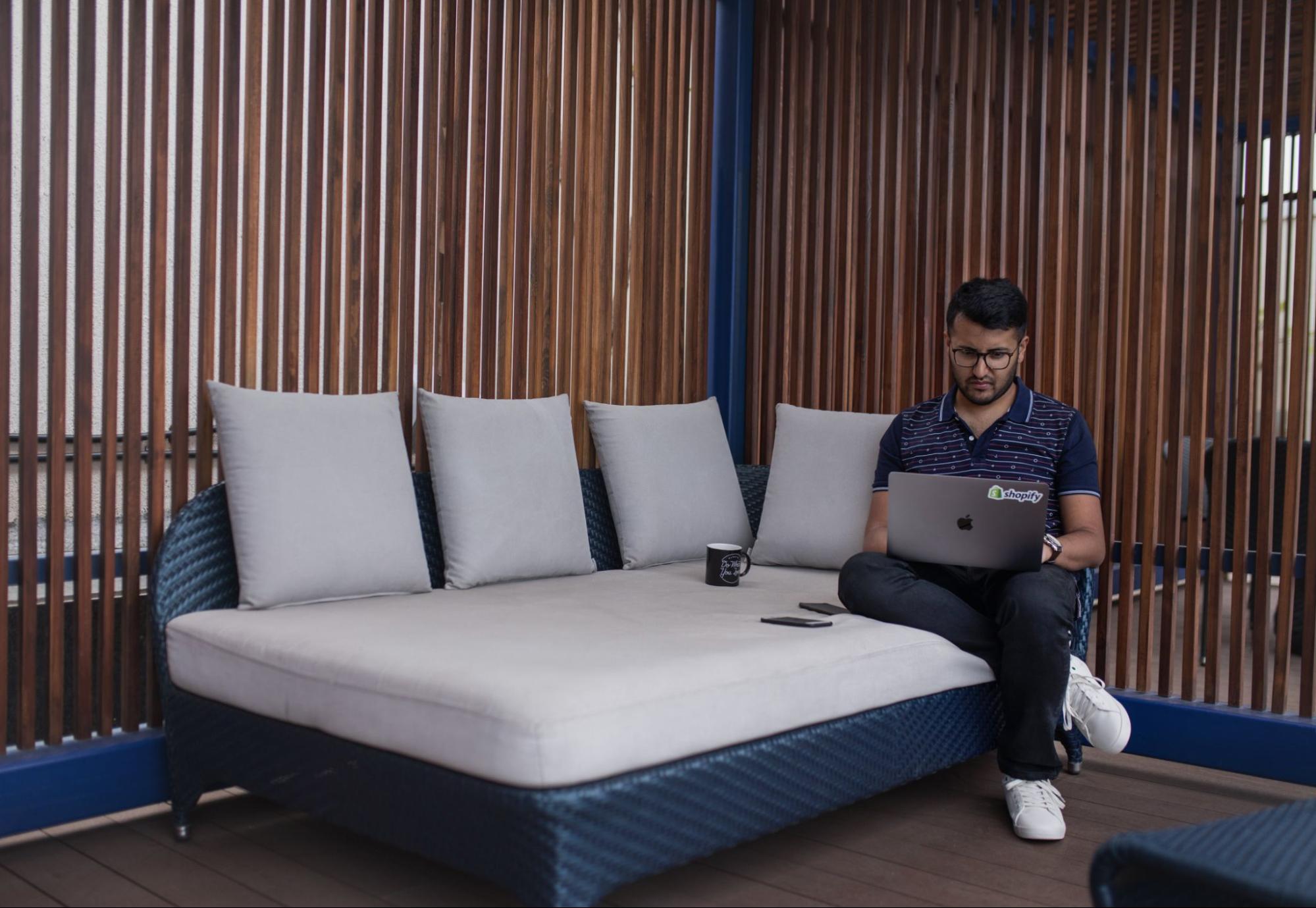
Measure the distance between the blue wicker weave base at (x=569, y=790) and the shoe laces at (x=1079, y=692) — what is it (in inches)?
10.6

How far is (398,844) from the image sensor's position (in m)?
2.17

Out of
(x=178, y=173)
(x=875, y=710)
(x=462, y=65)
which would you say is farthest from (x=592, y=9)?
(x=875, y=710)

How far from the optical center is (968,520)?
112 inches

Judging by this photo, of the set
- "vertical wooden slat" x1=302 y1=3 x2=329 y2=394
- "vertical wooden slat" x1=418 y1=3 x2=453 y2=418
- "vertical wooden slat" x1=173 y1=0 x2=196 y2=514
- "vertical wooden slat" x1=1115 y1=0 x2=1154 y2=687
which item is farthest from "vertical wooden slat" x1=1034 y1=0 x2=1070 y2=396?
"vertical wooden slat" x1=173 y1=0 x2=196 y2=514

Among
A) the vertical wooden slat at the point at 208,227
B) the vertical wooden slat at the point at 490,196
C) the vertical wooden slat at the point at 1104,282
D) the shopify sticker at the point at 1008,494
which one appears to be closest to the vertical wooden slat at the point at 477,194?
the vertical wooden slat at the point at 490,196

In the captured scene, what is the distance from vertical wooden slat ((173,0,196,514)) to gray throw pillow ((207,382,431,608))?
0.15 metres

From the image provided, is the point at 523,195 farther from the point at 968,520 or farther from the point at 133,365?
the point at 968,520

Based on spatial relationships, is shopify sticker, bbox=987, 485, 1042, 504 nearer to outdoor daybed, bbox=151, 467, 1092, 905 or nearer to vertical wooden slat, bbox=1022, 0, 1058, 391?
outdoor daybed, bbox=151, 467, 1092, 905

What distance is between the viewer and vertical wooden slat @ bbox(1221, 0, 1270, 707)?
3.34 meters

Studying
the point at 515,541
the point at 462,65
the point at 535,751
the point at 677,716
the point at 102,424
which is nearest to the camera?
the point at 535,751

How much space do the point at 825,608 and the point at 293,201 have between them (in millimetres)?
1773

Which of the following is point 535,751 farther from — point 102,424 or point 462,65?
point 462,65

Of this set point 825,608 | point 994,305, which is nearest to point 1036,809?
point 825,608

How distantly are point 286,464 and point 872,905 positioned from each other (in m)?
1.67
